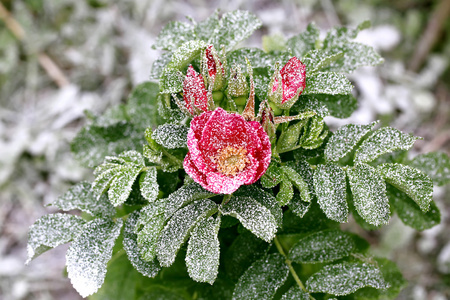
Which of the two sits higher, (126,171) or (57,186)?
(57,186)

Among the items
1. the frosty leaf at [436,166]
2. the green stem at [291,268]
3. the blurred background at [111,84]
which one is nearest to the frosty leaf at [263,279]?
the green stem at [291,268]

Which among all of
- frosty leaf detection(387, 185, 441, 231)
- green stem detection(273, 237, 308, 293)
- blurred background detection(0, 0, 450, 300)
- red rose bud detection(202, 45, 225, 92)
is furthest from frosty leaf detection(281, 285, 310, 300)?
blurred background detection(0, 0, 450, 300)

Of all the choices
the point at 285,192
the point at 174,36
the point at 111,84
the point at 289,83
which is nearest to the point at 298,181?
the point at 285,192

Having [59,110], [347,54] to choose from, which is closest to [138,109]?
[347,54]

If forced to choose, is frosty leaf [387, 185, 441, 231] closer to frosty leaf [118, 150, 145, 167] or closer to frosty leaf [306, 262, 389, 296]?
frosty leaf [306, 262, 389, 296]

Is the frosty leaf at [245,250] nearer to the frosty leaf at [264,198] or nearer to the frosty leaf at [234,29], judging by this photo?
the frosty leaf at [264,198]

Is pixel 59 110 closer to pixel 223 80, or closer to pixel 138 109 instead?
pixel 138 109
